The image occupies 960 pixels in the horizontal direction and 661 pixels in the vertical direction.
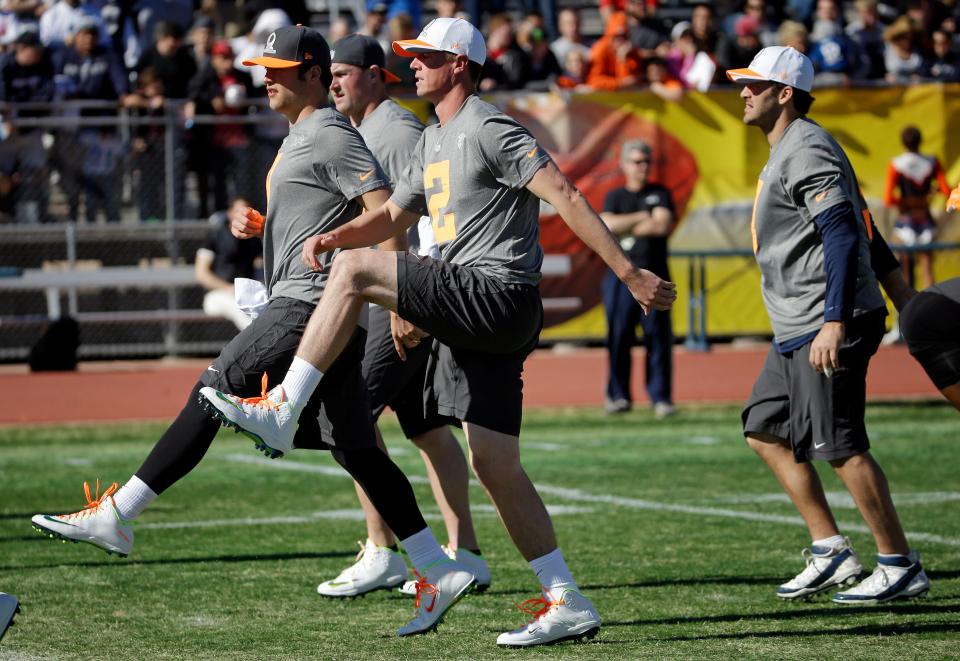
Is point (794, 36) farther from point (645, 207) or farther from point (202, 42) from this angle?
point (202, 42)

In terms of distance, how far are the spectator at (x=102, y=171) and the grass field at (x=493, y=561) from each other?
483cm

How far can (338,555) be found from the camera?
7457 millimetres

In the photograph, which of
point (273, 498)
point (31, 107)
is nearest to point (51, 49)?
point (31, 107)

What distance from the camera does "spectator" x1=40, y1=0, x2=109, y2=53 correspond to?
17.8 metres

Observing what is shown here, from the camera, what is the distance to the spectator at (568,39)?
19303mm

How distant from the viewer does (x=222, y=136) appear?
16.7 meters

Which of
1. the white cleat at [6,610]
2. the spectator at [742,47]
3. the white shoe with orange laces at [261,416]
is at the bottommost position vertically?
the white cleat at [6,610]

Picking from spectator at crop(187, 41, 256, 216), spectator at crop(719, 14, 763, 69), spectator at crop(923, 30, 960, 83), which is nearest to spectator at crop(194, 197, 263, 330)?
spectator at crop(187, 41, 256, 216)

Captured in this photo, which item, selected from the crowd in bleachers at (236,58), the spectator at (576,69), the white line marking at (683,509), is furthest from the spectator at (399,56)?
the white line marking at (683,509)

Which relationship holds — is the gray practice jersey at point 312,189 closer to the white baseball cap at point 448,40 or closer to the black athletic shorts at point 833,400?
the white baseball cap at point 448,40

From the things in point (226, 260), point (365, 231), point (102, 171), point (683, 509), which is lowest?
point (683, 509)

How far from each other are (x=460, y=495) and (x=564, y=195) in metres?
1.98

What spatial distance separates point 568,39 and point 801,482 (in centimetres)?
1382

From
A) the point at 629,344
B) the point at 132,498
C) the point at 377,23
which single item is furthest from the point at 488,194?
the point at 377,23
